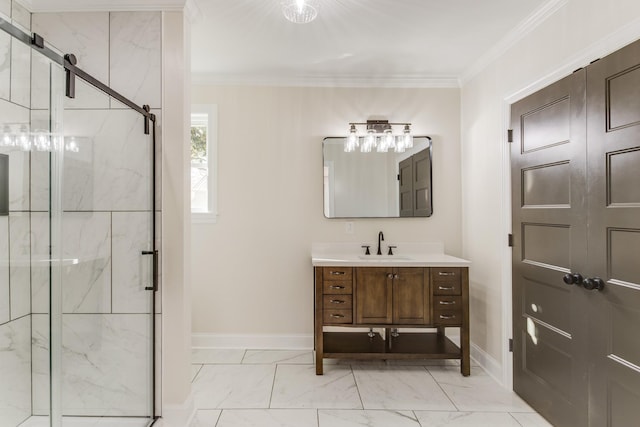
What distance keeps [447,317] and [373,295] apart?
1.97ft

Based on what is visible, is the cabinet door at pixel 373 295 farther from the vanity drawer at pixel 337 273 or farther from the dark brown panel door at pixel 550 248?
the dark brown panel door at pixel 550 248

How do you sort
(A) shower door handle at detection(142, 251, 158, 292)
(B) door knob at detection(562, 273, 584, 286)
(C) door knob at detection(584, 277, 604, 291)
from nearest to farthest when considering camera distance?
(C) door knob at detection(584, 277, 604, 291) → (B) door knob at detection(562, 273, 584, 286) → (A) shower door handle at detection(142, 251, 158, 292)

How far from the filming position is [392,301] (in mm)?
2758

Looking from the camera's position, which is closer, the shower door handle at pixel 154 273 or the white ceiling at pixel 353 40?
the shower door handle at pixel 154 273

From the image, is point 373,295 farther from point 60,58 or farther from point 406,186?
point 60,58

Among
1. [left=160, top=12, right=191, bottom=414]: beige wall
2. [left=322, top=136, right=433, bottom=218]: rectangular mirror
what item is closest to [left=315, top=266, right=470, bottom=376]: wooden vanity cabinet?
[left=322, top=136, right=433, bottom=218]: rectangular mirror

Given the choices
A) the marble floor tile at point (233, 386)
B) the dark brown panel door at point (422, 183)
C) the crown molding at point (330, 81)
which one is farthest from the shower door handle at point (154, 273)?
the dark brown panel door at point (422, 183)

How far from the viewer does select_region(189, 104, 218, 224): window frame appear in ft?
10.8

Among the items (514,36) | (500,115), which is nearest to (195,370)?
(500,115)

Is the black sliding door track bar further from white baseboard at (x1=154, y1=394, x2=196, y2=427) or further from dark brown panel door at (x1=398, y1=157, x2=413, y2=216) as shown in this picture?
dark brown panel door at (x1=398, y1=157, x2=413, y2=216)

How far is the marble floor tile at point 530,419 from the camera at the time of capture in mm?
2113

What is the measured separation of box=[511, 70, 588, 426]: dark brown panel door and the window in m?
2.50

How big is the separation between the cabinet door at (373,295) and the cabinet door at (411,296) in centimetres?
5

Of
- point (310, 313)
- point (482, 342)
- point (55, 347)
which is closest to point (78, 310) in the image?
point (55, 347)
